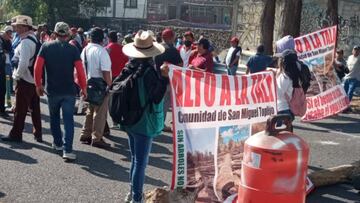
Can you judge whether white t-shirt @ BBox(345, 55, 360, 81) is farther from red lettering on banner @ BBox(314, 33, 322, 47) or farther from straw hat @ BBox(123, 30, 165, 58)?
straw hat @ BBox(123, 30, 165, 58)

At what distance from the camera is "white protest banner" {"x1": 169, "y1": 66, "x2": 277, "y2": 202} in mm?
5270

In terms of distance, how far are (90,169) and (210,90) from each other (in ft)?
7.83

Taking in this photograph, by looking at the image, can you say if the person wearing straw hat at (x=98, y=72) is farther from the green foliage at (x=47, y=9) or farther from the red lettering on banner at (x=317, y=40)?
the green foliage at (x=47, y=9)

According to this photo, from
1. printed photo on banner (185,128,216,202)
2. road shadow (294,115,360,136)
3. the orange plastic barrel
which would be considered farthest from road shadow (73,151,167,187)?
road shadow (294,115,360,136)

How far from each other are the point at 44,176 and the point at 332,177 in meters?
3.46

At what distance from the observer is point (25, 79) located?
820cm

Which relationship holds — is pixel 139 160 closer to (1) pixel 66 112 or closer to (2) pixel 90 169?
(2) pixel 90 169

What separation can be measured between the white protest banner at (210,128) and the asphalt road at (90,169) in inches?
40.5

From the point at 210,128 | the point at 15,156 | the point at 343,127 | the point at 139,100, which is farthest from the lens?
the point at 343,127

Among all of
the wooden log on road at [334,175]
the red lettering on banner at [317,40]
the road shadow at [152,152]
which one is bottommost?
the road shadow at [152,152]

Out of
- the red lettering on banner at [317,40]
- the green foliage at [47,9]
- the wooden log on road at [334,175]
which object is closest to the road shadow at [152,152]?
the wooden log on road at [334,175]

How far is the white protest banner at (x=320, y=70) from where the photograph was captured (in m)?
11.2

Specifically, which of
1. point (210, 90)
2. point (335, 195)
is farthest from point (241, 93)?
point (335, 195)

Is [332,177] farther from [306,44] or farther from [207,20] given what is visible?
[207,20]
